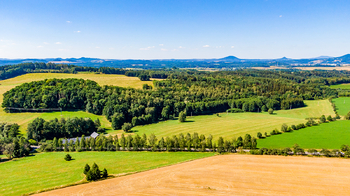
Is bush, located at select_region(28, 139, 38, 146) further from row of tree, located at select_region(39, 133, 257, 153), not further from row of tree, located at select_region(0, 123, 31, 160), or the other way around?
row of tree, located at select_region(39, 133, 257, 153)

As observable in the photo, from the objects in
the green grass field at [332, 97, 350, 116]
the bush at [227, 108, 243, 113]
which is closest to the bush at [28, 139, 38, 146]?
A: the bush at [227, 108, 243, 113]

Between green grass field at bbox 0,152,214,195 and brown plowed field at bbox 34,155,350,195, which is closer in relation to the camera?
brown plowed field at bbox 34,155,350,195

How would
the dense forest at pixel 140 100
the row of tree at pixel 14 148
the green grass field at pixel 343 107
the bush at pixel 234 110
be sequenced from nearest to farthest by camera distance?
the row of tree at pixel 14 148, the dense forest at pixel 140 100, the green grass field at pixel 343 107, the bush at pixel 234 110

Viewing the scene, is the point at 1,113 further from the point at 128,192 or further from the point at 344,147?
the point at 344,147

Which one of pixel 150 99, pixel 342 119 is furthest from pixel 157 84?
pixel 342 119

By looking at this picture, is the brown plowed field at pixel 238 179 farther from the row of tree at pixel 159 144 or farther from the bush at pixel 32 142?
the bush at pixel 32 142

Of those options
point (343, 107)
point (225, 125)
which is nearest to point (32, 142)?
point (225, 125)

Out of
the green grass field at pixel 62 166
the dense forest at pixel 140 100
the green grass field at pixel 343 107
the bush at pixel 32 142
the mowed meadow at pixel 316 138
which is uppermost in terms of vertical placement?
the dense forest at pixel 140 100

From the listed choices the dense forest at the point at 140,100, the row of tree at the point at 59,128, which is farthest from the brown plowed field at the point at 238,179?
the dense forest at the point at 140,100
